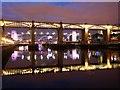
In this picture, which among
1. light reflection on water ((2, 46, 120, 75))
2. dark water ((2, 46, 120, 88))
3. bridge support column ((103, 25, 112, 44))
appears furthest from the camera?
bridge support column ((103, 25, 112, 44))

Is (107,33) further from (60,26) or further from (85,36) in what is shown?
(60,26)

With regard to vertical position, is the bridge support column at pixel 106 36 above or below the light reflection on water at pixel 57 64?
above

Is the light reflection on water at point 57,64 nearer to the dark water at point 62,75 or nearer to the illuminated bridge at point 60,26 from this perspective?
the dark water at point 62,75

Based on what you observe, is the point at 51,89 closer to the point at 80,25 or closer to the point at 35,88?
the point at 35,88

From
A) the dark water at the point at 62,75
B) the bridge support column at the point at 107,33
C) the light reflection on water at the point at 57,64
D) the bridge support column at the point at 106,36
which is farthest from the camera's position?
the bridge support column at the point at 107,33

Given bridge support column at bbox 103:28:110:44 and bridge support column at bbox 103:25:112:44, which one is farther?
bridge support column at bbox 103:25:112:44

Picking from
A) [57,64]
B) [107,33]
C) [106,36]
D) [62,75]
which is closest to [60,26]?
[106,36]

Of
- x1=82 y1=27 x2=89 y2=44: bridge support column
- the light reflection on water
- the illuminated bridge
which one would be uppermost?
the illuminated bridge

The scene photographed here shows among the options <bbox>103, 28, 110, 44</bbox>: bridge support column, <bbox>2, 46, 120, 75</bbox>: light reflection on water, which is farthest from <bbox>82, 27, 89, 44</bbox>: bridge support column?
<bbox>2, 46, 120, 75</bbox>: light reflection on water

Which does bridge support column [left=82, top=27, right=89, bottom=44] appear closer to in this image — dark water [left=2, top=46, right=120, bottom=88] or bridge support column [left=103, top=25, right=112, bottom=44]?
bridge support column [left=103, top=25, right=112, bottom=44]

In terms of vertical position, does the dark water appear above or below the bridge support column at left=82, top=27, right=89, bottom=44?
below

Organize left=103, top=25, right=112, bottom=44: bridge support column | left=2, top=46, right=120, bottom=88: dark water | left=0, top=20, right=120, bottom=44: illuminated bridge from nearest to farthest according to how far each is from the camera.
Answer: left=2, top=46, right=120, bottom=88: dark water < left=0, top=20, right=120, bottom=44: illuminated bridge < left=103, top=25, right=112, bottom=44: bridge support column

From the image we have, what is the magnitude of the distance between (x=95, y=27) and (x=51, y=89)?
283ft

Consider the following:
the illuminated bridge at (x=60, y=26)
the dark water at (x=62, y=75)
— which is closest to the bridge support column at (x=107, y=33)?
the illuminated bridge at (x=60, y=26)
